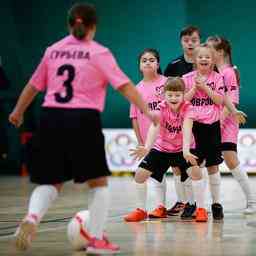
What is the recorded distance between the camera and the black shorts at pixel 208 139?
7945 mm

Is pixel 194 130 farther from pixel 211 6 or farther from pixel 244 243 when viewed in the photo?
pixel 211 6

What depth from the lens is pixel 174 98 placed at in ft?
25.1

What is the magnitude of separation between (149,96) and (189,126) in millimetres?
807

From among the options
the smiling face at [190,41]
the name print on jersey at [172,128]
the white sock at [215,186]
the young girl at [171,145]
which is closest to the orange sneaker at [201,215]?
the young girl at [171,145]

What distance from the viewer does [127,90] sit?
5523 millimetres

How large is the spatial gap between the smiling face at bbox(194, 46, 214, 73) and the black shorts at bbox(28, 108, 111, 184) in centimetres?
248

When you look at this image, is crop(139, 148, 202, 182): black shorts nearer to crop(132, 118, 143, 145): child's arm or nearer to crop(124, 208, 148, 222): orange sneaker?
crop(132, 118, 143, 145): child's arm

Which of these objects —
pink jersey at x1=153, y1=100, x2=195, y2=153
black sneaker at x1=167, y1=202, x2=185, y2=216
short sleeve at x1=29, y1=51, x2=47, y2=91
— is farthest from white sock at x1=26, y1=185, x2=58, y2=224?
black sneaker at x1=167, y1=202, x2=185, y2=216

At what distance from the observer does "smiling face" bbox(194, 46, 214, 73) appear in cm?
780

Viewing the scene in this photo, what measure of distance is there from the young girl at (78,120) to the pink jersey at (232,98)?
306cm

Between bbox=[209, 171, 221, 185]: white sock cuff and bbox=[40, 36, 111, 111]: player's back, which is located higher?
bbox=[40, 36, 111, 111]: player's back

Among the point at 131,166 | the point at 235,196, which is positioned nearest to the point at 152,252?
the point at 235,196

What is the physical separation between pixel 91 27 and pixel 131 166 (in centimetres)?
1106

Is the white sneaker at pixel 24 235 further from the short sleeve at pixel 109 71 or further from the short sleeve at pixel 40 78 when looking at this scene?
the short sleeve at pixel 109 71
